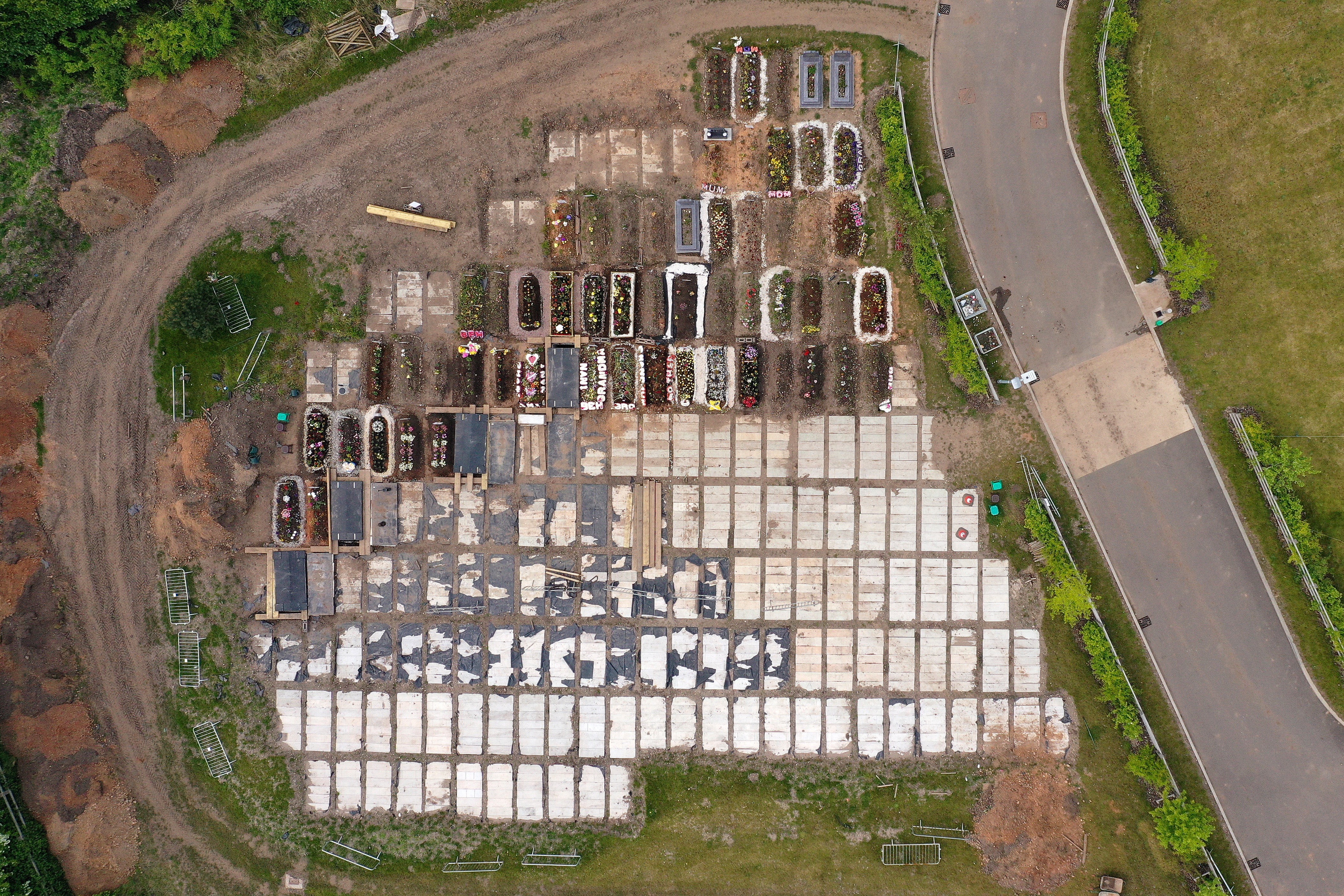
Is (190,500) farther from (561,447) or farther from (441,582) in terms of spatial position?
(561,447)

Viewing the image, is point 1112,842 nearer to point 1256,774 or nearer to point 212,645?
point 1256,774

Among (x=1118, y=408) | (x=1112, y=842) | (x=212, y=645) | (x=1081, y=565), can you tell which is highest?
(x=1118, y=408)

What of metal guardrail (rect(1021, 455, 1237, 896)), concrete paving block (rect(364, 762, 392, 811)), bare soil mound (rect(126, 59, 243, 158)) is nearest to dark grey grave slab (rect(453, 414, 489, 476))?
concrete paving block (rect(364, 762, 392, 811))

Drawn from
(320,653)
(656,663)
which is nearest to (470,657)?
(320,653)

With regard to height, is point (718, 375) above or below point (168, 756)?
above

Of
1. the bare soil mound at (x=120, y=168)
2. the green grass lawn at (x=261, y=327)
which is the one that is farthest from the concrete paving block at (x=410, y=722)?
the bare soil mound at (x=120, y=168)

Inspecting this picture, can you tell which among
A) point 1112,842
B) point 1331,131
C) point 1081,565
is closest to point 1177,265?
point 1331,131
